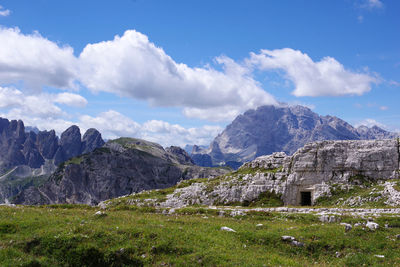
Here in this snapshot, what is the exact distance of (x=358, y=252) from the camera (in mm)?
18438

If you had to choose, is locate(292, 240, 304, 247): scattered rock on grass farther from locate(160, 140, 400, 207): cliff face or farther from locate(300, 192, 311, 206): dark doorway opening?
locate(300, 192, 311, 206): dark doorway opening

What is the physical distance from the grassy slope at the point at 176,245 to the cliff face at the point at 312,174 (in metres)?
27.1

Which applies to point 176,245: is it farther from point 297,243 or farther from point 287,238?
point 297,243

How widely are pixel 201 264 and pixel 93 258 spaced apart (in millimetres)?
6250

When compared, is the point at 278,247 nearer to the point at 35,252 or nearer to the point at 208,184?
the point at 35,252

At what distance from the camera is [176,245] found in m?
18.0

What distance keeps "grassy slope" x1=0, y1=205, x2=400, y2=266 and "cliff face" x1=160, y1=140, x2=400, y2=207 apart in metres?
27.1

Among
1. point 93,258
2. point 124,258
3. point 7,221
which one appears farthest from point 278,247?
point 7,221

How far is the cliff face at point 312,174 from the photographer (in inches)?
1861

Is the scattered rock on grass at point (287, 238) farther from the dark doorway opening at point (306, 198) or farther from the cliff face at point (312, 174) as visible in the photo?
the dark doorway opening at point (306, 198)

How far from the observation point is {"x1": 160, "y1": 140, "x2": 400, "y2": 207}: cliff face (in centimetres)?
4728

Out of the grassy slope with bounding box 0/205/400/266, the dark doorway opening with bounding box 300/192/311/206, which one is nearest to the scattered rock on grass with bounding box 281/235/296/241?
the grassy slope with bounding box 0/205/400/266

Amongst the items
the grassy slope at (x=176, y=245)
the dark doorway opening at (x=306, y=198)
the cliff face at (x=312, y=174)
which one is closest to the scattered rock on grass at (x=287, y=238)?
the grassy slope at (x=176, y=245)

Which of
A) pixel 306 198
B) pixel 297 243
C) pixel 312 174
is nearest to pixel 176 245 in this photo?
pixel 297 243
